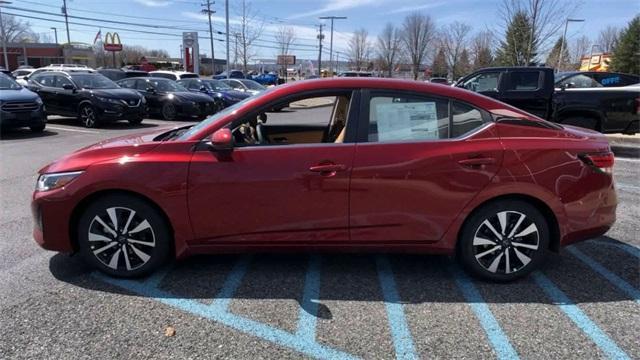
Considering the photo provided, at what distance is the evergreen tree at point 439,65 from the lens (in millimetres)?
59450

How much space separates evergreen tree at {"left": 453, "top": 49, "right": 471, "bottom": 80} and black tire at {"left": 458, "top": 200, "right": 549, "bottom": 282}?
5456 centimetres

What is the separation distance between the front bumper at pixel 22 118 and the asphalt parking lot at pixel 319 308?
8.65 metres

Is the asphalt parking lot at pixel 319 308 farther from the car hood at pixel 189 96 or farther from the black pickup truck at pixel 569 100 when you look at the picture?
the car hood at pixel 189 96

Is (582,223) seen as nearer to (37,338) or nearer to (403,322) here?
(403,322)

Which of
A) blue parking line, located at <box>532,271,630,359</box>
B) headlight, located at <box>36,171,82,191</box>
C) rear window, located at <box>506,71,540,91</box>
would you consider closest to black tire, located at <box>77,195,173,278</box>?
headlight, located at <box>36,171,82,191</box>

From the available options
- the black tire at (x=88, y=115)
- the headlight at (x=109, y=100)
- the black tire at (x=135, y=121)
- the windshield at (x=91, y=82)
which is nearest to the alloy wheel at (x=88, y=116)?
the black tire at (x=88, y=115)

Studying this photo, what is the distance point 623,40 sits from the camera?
54625mm

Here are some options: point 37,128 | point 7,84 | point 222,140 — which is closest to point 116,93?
point 37,128

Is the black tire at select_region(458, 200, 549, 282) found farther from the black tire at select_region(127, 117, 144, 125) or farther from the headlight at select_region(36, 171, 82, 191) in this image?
the black tire at select_region(127, 117, 144, 125)

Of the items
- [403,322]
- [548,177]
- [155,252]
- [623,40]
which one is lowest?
[403,322]

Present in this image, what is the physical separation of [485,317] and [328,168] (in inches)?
59.4

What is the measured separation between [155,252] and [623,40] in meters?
64.6

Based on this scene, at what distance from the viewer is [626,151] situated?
10758 millimetres

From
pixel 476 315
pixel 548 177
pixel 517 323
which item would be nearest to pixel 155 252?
pixel 476 315
